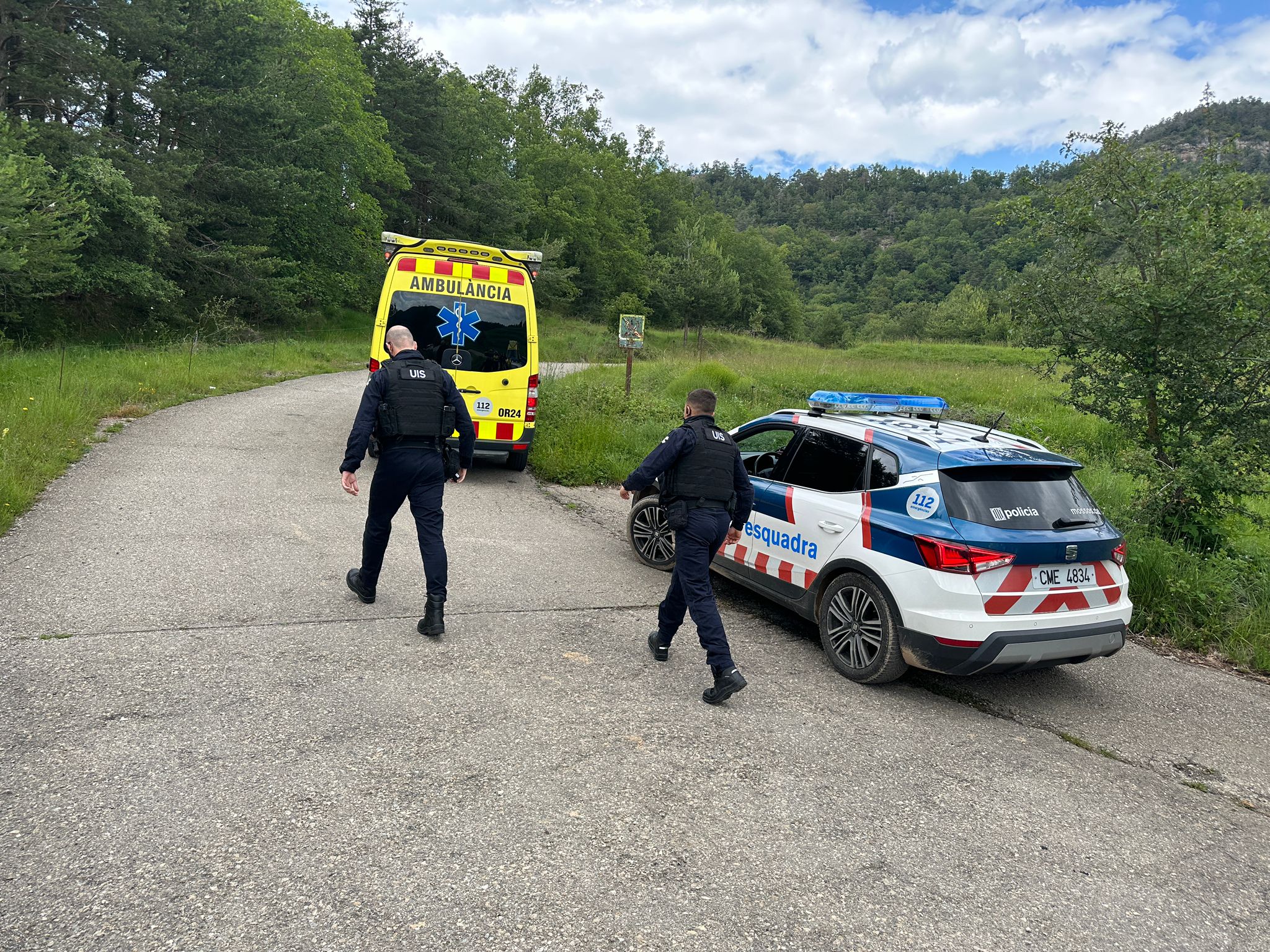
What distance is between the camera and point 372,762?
3461 millimetres

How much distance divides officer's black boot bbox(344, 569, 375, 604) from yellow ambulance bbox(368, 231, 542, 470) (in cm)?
454

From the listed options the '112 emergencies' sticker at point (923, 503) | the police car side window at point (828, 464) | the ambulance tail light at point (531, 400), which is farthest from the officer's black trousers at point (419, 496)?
the ambulance tail light at point (531, 400)

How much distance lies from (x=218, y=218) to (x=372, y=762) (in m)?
28.6

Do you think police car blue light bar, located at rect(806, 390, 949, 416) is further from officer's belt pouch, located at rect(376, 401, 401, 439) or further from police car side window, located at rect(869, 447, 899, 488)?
officer's belt pouch, located at rect(376, 401, 401, 439)

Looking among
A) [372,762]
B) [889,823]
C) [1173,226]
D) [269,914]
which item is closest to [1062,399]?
[1173,226]

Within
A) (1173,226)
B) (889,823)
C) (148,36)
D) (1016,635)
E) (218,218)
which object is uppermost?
(148,36)

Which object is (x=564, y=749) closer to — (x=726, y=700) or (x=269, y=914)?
(x=726, y=700)

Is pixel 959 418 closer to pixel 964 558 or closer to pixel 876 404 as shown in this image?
pixel 876 404

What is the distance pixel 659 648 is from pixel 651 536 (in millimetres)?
2253

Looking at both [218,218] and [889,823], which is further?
[218,218]

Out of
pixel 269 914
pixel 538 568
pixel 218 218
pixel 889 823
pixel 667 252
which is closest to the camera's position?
pixel 269 914

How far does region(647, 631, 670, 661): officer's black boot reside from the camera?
193 inches

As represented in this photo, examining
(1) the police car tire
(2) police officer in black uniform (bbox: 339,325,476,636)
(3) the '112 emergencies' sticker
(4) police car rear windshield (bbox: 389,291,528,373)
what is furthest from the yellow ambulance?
(3) the '112 emergencies' sticker

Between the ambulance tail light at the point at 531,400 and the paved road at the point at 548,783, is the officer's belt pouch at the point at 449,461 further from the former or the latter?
the ambulance tail light at the point at 531,400
